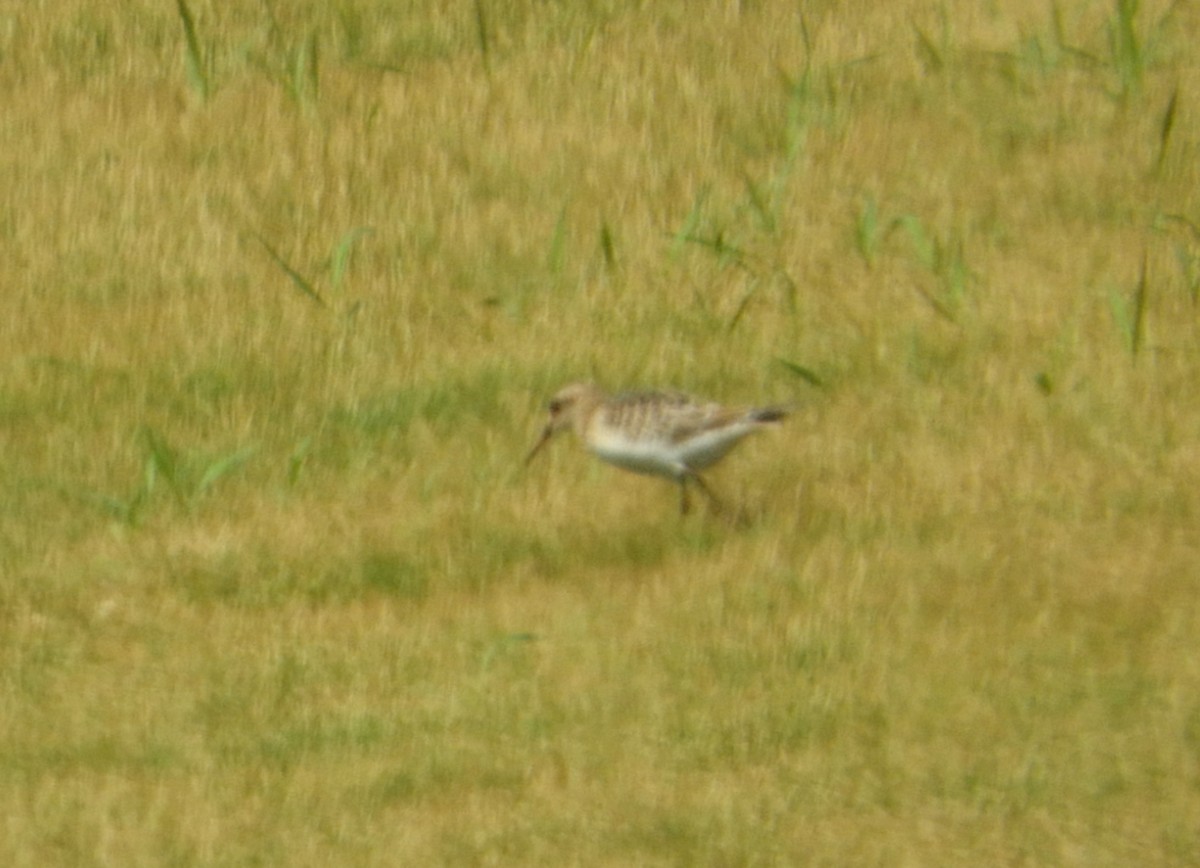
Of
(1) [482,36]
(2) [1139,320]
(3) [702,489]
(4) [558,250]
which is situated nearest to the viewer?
(3) [702,489]

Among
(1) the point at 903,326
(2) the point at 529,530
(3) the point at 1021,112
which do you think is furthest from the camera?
(3) the point at 1021,112

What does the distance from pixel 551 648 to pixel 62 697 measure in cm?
135

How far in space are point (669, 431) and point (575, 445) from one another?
3.06 ft

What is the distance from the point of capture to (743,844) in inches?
257

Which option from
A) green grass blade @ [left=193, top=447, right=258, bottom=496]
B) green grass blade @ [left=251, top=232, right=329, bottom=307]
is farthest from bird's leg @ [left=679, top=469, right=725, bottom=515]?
green grass blade @ [left=251, top=232, right=329, bottom=307]

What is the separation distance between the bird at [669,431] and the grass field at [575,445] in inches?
8.2

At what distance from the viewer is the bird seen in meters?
8.29

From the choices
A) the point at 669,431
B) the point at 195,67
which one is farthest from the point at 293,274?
the point at 669,431

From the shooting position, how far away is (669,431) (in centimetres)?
833

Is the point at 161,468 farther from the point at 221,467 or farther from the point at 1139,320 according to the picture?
the point at 1139,320

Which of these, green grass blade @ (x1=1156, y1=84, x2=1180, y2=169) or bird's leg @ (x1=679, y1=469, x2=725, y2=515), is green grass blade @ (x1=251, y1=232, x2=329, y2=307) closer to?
bird's leg @ (x1=679, y1=469, x2=725, y2=515)

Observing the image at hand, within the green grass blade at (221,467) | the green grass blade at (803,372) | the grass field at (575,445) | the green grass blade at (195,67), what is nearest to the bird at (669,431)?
the grass field at (575,445)

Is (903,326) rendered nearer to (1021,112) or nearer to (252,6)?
(1021,112)

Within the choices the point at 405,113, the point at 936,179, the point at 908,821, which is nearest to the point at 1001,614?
the point at 908,821
